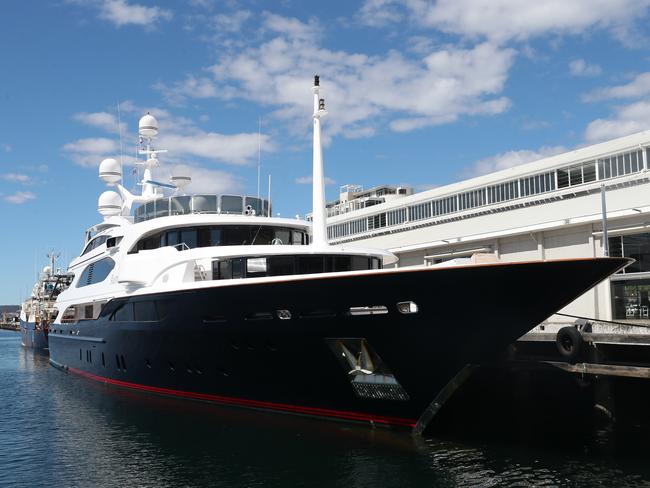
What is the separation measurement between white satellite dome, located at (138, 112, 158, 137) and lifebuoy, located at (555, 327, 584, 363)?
21.4 m

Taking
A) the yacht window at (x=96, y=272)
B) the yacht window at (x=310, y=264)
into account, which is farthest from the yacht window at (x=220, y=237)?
the yacht window at (x=96, y=272)

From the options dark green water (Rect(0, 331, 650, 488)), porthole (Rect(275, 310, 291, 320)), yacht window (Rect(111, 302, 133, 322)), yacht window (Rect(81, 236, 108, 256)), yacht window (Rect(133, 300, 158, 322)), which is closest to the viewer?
dark green water (Rect(0, 331, 650, 488))

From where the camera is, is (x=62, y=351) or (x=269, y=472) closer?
(x=269, y=472)

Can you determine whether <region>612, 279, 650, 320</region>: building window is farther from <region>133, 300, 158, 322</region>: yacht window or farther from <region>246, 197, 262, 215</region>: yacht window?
<region>133, 300, 158, 322</region>: yacht window

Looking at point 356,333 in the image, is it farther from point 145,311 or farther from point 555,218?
point 555,218

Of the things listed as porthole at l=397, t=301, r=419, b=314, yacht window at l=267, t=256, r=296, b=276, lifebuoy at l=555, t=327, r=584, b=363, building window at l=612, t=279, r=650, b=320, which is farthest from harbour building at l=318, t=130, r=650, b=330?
porthole at l=397, t=301, r=419, b=314

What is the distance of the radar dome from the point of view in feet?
102

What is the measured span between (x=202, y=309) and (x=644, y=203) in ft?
59.9

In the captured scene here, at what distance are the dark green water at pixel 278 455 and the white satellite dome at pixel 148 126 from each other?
16130 millimetres

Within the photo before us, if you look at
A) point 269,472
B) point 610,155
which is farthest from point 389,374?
point 610,155

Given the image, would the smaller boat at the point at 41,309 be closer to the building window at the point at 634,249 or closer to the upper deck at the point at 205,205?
the upper deck at the point at 205,205

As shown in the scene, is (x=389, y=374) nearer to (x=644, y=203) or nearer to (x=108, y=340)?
(x=108, y=340)

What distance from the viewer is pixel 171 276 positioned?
703 inches

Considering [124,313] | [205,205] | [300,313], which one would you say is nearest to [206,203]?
[205,205]
